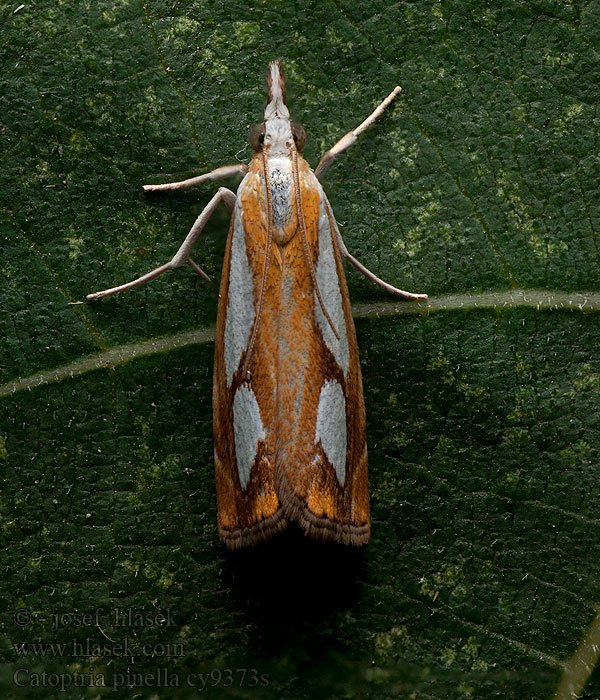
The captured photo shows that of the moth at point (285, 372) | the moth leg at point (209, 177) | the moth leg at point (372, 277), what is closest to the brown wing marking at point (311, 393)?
the moth at point (285, 372)

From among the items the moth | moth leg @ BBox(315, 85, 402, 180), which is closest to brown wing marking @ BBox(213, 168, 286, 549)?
the moth

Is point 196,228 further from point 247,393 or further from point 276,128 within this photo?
point 247,393

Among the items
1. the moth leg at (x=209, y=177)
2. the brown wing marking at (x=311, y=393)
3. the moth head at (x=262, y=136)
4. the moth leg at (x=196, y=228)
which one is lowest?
the brown wing marking at (x=311, y=393)

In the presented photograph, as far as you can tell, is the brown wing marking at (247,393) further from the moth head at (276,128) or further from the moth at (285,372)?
the moth head at (276,128)

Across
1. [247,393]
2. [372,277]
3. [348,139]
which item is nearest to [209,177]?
[348,139]

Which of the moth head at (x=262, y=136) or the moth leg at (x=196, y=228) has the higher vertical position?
the moth head at (x=262, y=136)

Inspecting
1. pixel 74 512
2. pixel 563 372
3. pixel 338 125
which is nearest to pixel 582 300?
pixel 563 372
